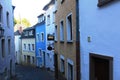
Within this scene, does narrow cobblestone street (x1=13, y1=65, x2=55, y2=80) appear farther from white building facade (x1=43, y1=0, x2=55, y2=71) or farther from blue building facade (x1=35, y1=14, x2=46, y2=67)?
blue building facade (x1=35, y1=14, x2=46, y2=67)

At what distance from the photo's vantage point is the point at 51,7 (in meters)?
34.4

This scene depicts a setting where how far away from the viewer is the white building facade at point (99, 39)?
7.45 metres

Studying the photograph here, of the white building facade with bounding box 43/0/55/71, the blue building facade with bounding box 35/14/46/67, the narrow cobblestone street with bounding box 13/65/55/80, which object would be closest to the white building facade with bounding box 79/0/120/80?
the narrow cobblestone street with bounding box 13/65/55/80

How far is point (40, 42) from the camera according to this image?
42219 mm

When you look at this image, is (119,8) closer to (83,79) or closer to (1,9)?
(83,79)

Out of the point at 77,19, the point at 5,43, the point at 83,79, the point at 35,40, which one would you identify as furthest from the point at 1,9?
the point at 35,40

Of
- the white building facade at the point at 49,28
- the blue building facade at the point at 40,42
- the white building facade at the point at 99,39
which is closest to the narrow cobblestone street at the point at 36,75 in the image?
the white building facade at the point at 49,28

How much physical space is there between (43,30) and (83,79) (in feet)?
94.8

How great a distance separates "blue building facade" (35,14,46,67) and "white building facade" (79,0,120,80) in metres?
28.5

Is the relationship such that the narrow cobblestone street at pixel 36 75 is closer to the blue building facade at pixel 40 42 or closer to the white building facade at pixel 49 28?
the white building facade at pixel 49 28

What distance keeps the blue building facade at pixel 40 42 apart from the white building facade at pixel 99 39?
93.6 ft

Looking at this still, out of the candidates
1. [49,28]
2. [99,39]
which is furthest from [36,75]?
[99,39]

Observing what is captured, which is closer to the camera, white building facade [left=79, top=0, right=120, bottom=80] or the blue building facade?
white building facade [left=79, top=0, right=120, bottom=80]

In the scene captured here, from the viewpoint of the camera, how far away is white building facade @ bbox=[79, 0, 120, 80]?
24.4 feet
